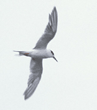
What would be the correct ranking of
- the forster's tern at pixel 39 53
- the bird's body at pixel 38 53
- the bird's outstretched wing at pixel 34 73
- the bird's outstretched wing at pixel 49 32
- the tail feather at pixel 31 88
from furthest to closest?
1. the bird's outstretched wing at pixel 34 73
2. the tail feather at pixel 31 88
3. the bird's body at pixel 38 53
4. the forster's tern at pixel 39 53
5. the bird's outstretched wing at pixel 49 32

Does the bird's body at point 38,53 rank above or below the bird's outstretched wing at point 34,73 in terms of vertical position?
above

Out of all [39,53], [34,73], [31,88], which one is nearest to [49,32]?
[39,53]

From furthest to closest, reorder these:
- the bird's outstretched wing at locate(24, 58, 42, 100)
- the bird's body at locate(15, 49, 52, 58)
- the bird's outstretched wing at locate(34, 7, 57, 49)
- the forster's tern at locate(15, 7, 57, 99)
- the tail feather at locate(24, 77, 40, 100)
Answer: the bird's outstretched wing at locate(24, 58, 42, 100) < the tail feather at locate(24, 77, 40, 100) < the bird's body at locate(15, 49, 52, 58) < the forster's tern at locate(15, 7, 57, 99) < the bird's outstretched wing at locate(34, 7, 57, 49)

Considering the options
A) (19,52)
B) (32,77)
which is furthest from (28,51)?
(32,77)

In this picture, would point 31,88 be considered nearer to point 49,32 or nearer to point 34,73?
point 34,73

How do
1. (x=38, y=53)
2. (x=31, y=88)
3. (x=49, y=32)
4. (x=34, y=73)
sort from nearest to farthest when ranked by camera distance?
(x=49, y=32) < (x=38, y=53) < (x=31, y=88) < (x=34, y=73)

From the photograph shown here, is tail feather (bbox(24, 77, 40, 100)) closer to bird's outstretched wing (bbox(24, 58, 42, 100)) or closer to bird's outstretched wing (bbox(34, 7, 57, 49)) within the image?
bird's outstretched wing (bbox(24, 58, 42, 100))

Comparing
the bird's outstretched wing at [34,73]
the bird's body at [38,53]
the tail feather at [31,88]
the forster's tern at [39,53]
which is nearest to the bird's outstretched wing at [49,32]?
the forster's tern at [39,53]

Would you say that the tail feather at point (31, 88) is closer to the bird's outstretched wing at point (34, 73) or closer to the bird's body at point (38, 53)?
the bird's outstretched wing at point (34, 73)

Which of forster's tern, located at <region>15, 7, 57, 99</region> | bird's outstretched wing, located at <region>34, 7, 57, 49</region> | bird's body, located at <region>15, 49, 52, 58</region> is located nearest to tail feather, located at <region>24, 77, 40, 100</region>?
forster's tern, located at <region>15, 7, 57, 99</region>
